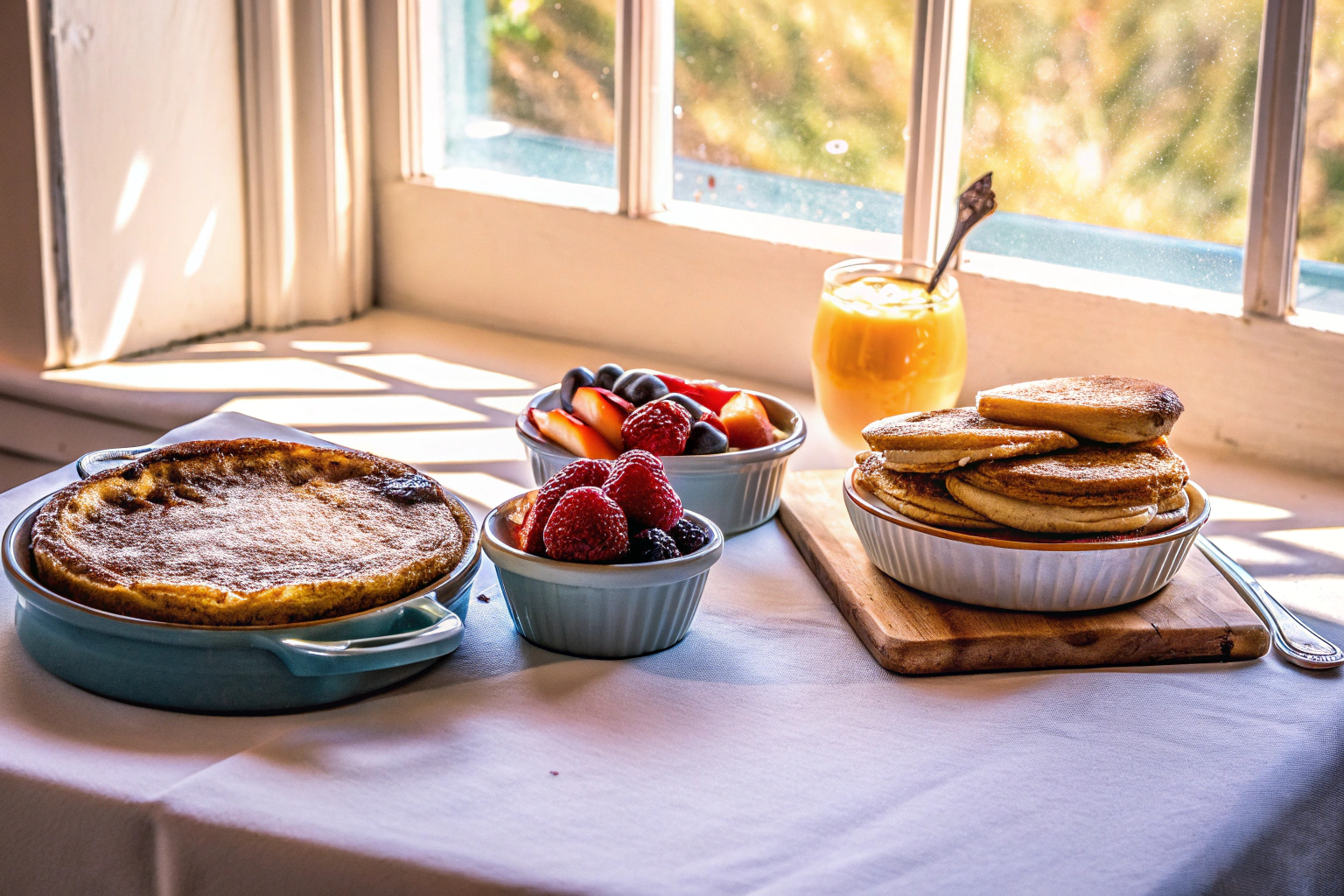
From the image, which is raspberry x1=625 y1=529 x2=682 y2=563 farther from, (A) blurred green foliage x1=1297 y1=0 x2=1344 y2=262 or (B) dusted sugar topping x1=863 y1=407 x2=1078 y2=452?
(A) blurred green foliage x1=1297 y1=0 x2=1344 y2=262

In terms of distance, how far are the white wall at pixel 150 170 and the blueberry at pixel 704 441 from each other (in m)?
0.97

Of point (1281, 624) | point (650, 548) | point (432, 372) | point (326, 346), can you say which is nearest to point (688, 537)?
point (650, 548)

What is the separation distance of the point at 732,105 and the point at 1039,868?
1.23 metres

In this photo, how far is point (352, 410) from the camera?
5.02 feet

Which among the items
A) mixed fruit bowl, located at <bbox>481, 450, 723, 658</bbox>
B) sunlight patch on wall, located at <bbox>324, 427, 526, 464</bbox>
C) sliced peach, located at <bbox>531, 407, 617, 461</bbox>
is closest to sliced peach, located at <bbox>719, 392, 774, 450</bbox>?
sliced peach, located at <bbox>531, 407, 617, 461</bbox>

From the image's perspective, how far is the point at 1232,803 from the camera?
734 millimetres

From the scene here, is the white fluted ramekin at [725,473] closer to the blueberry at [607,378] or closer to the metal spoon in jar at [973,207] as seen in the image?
the blueberry at [607,378]

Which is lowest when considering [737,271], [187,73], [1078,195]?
[737,271]

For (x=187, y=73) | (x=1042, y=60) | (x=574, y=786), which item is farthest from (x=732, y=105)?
(x=574, y=786)

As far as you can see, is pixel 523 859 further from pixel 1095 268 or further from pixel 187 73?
pixel 187 73

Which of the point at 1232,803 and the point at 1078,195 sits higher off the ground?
the point at 1078,195

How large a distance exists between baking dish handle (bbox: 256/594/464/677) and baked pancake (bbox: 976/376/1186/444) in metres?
Result: 0.44

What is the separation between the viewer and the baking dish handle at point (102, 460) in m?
1.00

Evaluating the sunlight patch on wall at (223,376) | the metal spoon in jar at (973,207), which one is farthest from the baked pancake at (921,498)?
the sunlight patch on wall at (223,376)
